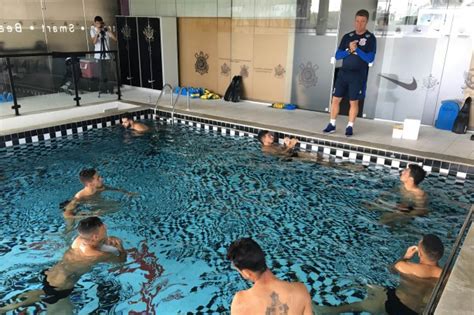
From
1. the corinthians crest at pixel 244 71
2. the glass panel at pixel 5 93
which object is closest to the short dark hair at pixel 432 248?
the corinthians crest at pixel 244 71

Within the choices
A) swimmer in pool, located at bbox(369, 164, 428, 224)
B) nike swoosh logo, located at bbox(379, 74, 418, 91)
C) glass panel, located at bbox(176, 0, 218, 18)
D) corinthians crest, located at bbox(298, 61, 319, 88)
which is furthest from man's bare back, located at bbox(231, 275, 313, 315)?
glass panel, located at bbox(176, 0, 218, 18)

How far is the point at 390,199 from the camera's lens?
4.80 m

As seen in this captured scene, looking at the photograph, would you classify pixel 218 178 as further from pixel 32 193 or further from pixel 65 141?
pixel 65 141

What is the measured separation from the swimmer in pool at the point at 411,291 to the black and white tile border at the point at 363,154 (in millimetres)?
2610

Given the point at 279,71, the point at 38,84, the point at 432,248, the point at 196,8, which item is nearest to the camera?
the point at 432,248

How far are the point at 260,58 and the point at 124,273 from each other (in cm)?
651

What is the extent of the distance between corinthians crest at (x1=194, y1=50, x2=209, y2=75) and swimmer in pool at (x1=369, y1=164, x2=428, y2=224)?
6286 millimetres

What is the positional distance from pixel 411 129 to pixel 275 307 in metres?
4.89

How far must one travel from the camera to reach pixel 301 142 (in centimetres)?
652

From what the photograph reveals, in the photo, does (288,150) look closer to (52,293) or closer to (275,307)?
(52,293)

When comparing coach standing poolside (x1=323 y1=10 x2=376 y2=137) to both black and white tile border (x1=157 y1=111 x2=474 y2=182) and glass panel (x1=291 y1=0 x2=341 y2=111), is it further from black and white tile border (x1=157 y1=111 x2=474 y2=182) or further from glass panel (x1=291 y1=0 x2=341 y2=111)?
glass panel (x1=291 y1=0 x2=341 y2=111)

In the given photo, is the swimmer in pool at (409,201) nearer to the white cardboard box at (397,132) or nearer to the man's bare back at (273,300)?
the white cardboard box at (397,132)

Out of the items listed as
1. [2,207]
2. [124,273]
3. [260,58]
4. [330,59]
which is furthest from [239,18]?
[124,273]

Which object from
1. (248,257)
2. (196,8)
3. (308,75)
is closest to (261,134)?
(308,75)
